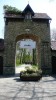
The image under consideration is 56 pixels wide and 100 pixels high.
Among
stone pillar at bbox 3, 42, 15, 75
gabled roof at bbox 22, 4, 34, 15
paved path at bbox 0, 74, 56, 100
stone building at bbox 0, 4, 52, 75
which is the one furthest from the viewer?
gabled roof at bbox 22, 4, 34, 15

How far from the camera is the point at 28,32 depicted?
28922 millimetres

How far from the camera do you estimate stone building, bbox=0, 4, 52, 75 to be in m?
28.8

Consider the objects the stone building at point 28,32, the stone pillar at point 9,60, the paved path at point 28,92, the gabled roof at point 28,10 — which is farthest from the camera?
the gabled roof at point 28,10

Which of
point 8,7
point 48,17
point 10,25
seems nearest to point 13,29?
point 10,25

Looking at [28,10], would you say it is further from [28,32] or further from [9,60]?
[9,60]

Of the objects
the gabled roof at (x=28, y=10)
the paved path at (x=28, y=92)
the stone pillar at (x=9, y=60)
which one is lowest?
the paved path at (x=28, y=92)

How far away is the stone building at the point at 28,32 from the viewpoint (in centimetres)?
2883

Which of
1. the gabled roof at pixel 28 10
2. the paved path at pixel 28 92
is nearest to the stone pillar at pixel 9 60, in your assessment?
the gabled roof at pixel 28 10

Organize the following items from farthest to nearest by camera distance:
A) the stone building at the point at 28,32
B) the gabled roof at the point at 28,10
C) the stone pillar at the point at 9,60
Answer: the gabled roof at the point at 28,10
the stone building at the point at 28,32
the stone pillar at the point at 9,60

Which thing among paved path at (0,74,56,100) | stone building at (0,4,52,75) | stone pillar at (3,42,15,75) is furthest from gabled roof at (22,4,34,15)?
paved path at (0,74,56,100)

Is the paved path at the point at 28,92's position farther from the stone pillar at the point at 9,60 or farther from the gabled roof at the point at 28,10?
the gabled roof at the point at 28,10

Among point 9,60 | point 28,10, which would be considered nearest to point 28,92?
point 9,60

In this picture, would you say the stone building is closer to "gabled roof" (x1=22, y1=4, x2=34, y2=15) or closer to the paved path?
"gabled roof" (x1=22, y1=4, x2=34, y2=15)

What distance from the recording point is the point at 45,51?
29141 millimetres
